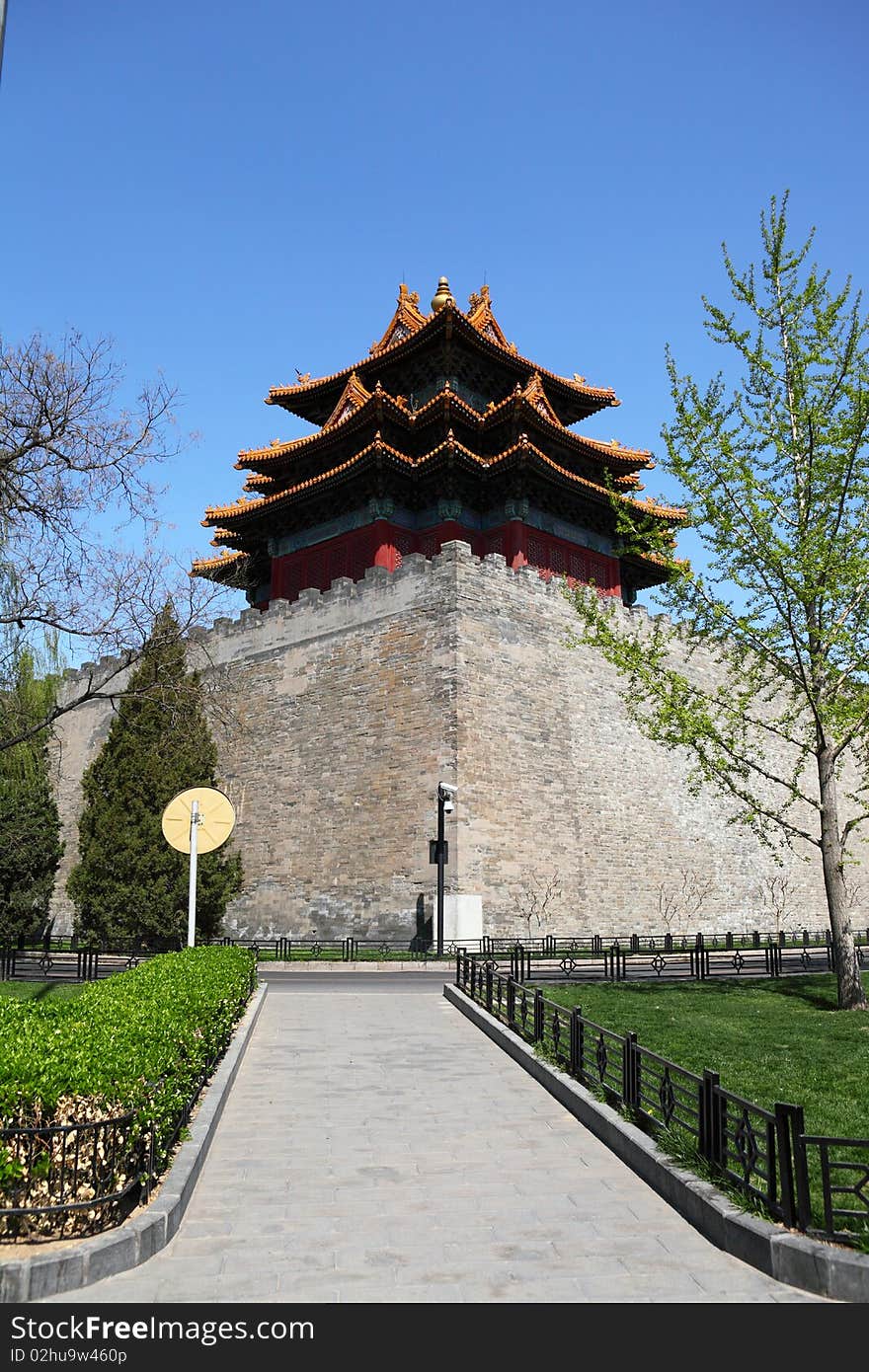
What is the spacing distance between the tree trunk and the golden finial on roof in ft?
62.1

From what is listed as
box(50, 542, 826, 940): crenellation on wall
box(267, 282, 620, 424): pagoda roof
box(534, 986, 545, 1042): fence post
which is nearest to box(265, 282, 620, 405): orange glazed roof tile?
box(267, 282, 620, 424): pagoda roof

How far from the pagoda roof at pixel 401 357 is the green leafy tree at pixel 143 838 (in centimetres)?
1274

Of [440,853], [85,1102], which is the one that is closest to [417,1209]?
[85,1102]

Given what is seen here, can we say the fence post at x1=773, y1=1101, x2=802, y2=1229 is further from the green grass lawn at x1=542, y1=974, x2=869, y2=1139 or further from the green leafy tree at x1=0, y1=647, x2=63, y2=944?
the green leafy tree at x1=0, y1=647, x2=63, y2=944

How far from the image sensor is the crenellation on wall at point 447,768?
23.3m

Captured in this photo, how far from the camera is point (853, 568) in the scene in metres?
14.5

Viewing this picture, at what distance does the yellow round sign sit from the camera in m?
14.4

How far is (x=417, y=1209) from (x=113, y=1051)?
6.50ft

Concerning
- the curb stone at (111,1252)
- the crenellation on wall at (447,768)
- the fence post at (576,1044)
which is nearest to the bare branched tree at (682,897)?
the crenellation on wall at (447,768)

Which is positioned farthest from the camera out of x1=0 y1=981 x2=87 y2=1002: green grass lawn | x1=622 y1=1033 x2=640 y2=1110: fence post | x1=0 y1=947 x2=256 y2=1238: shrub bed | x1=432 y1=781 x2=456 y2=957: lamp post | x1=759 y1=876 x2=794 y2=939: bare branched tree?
x1=759 y1=876 x2=794 y2=939: bare branched tree

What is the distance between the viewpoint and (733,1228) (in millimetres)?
4984

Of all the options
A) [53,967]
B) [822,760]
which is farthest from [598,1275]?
[53,967]

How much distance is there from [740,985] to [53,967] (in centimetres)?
1335

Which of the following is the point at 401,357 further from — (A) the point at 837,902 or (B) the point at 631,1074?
(B) the point at 631,1074
